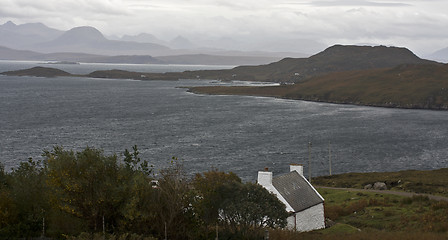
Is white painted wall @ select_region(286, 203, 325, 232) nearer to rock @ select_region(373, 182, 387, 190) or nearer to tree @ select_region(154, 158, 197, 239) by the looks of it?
tree @ select_region(154, 158, 197, 239)

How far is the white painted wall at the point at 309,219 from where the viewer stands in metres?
41.4

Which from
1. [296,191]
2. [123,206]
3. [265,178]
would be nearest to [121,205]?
[123,206]

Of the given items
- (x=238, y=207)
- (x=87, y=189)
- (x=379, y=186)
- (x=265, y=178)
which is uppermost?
(x=87, y=189)

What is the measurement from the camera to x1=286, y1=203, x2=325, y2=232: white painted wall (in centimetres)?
4137

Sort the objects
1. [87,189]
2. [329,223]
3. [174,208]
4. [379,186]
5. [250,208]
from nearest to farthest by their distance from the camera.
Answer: [87,189] → [174,208] → [250,208] → [329,223] → [379,186]

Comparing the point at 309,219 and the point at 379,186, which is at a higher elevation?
the point at 309,219

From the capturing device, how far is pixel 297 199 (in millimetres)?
42875

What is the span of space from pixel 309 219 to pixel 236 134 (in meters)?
78.4

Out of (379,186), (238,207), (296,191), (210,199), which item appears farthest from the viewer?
(379,186)

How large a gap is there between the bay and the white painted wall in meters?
33.2

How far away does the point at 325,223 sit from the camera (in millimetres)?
45188

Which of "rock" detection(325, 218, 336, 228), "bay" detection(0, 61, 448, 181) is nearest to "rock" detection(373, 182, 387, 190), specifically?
"bay" detection(0, 61, 448, 181)

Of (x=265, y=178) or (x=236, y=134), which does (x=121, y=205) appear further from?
(x=236, y=134)

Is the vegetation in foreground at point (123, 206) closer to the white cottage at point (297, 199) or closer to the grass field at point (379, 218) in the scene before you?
the grass field at point (379, 218)
